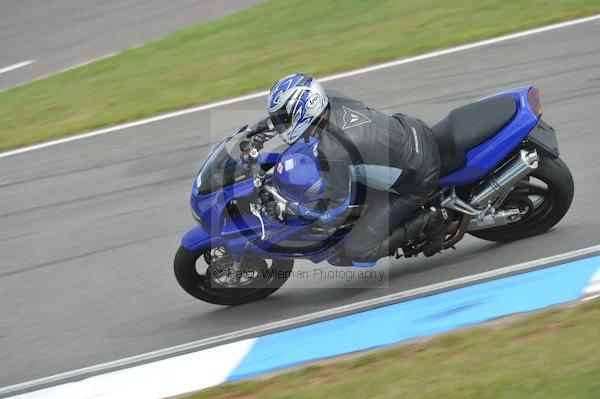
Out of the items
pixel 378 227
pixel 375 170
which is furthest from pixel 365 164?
pixel 378 227

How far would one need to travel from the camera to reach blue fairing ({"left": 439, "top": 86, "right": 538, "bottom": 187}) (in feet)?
19.1

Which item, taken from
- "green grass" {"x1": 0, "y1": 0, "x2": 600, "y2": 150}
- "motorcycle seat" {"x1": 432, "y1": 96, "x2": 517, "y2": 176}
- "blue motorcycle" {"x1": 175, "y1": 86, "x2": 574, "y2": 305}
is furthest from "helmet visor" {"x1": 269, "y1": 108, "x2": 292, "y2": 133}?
"green grass" {"x1": 0, "y1": 0, "x2": 600, "y2": 150}

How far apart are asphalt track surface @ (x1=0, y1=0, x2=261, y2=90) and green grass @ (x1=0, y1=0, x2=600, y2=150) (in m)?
0.73

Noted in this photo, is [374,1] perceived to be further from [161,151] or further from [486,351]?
[486,351]

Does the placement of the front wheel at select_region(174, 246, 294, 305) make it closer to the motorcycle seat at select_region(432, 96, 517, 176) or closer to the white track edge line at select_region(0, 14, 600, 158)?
the motorcycle seat at select_region(432, 96, 517, 176)

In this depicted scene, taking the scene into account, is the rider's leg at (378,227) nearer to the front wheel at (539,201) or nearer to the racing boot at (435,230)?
the racing boot at (435,230)

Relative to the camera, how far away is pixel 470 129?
5.90 meters

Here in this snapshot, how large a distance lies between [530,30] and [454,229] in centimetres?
581

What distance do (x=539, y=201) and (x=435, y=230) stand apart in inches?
33.9

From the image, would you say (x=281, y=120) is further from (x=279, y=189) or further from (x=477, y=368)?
(x=477, y=368)

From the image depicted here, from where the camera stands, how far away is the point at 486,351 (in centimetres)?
476

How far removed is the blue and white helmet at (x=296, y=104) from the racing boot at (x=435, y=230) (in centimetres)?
119

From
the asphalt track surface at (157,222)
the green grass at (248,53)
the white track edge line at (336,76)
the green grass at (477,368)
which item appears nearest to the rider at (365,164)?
the asphalt track surface at (157,222)

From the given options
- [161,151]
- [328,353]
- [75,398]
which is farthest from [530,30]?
[75,398]
